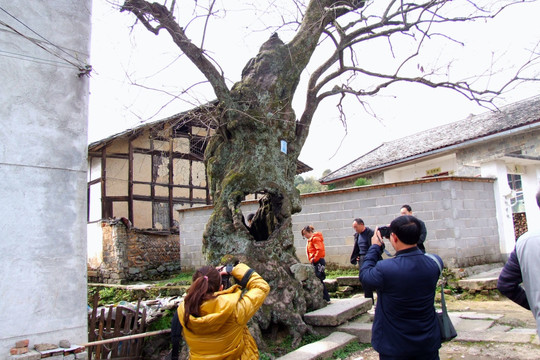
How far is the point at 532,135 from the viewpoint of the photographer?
41.9 feet

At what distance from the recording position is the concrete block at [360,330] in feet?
18.0

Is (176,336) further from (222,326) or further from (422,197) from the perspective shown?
(422,197)

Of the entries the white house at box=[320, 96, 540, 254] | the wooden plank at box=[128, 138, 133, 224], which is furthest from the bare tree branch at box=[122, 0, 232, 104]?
the wooden plank at box=[128, 138, 133, 224]

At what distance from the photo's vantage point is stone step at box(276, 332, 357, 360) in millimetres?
4748

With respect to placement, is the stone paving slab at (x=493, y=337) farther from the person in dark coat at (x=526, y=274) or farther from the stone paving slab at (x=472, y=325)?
the person in dark coat at (x=526, y=274)

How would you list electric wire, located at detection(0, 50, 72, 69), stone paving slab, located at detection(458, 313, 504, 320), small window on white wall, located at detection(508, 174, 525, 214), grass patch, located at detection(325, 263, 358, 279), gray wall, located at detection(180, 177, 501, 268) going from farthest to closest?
small window on white wall, located at detection(508, 174, 525, 214) → grass patch, located at detection(325, 263, 358, 279) → gray wall, located at detection(180, 177, 501, 268) → stone paving slab, located at detection(458, 313, 504, 320) → electric wire, located at detection(0, 50, 72, 69)

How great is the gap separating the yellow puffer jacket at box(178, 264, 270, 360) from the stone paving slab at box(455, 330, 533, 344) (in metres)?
3.42

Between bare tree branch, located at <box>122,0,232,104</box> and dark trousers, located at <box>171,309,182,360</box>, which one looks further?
bare tree branch, located at <box>122,0,232,104</box>

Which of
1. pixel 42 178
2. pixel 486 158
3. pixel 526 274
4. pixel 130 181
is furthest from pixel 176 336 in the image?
pixel 486 158

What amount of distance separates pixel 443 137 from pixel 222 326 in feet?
50.3

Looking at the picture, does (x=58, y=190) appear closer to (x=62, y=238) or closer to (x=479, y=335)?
(x=62, y=238)

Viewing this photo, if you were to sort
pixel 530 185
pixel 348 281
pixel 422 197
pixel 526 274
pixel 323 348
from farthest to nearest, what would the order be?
pixel 530 185
pixel 422 197
pixel 348 281
pixel 323 348
pixel 526 274

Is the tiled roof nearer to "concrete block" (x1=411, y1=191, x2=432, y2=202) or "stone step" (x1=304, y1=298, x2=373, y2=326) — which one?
"concrete block" (x1=411, y1=191, x2=432, y2=202)

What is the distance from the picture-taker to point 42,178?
413 cm
